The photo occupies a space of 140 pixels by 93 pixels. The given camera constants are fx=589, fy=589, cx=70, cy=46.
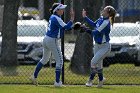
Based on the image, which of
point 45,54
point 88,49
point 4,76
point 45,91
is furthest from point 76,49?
point 45,91

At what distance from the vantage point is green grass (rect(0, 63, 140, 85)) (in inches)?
515

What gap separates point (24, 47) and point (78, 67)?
11.5ft

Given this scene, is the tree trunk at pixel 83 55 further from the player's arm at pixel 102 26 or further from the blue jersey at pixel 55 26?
the player's arm at pixel 102 26

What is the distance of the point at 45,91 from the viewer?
1089cm

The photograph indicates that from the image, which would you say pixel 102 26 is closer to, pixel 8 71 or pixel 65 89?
pixel 65 89

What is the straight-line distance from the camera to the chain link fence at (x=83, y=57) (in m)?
13.8

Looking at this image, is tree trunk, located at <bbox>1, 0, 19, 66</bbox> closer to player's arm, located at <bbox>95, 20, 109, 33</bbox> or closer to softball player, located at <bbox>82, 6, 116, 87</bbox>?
softball player, located at <bbox>82, 6, 116, 87</bbox>

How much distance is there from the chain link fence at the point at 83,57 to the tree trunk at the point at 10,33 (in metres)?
0.36

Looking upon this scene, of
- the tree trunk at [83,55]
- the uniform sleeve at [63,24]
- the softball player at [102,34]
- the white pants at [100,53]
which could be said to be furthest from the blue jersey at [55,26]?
the tree trunk at [83,55]

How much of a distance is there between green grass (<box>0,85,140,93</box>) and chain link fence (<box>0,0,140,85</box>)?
34.8 inches

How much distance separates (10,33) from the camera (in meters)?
16.6

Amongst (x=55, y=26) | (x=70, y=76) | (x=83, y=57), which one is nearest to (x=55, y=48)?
(x=55, y=26)

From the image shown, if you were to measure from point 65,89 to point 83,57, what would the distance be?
3.34m

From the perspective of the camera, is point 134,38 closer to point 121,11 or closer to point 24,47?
point 121,11
